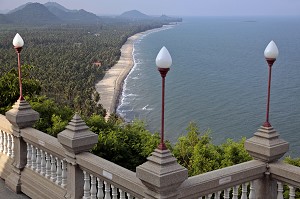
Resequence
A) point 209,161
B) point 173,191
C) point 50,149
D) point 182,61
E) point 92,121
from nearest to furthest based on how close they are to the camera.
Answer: point 173,191, point 50,149, point 92,121, point 209,161, point 182,61

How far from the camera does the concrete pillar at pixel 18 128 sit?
7756mm

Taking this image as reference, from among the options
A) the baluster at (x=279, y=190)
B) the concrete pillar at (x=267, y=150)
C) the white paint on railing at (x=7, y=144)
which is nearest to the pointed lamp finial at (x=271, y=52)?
the concrete pillar at (x=267, y=150)

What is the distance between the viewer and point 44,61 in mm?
106125

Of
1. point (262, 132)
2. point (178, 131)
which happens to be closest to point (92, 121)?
point (262, 132)

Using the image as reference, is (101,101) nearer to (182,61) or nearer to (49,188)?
(182,61)

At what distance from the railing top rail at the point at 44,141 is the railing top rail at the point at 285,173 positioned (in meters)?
3.09

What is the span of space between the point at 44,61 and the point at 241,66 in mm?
56811

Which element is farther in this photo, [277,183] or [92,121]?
[92,121]

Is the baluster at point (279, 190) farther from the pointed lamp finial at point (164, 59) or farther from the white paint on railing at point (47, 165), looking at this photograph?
the white paint on railing at point (47, 165)

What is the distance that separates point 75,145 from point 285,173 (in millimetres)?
2889

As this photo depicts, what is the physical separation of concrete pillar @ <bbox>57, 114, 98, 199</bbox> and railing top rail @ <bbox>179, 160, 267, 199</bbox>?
5.71ft

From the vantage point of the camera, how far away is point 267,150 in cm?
583

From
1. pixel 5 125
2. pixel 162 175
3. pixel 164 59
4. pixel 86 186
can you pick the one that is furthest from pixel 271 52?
pixel 5 125

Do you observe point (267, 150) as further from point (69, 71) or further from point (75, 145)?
point (69, 71)
